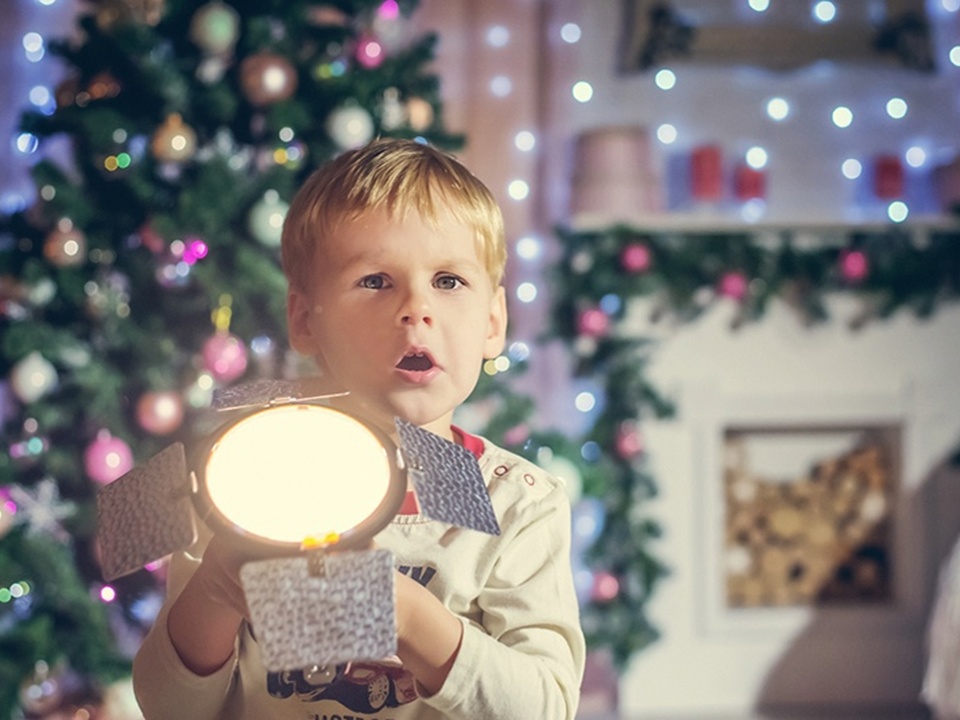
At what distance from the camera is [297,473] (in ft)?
1.90

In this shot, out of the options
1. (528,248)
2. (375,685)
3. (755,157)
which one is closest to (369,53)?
(528,248)

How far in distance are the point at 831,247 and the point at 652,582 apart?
3.52 feet

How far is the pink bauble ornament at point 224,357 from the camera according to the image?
2.22 metres

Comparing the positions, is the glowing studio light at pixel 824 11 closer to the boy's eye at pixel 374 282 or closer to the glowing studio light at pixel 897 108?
the glowing studio light at pixel 897 108

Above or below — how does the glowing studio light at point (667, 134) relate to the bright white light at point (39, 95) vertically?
below

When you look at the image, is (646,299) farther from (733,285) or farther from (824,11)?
(824,11)

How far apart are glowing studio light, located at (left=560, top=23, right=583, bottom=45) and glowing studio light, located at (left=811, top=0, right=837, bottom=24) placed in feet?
2.41

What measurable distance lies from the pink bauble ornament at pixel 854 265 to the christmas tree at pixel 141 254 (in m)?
1.31

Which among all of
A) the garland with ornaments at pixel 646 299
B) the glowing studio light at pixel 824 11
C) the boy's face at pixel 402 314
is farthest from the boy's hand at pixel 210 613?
the glowing studio light at pixel 824 11

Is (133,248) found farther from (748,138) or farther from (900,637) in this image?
(900,637)

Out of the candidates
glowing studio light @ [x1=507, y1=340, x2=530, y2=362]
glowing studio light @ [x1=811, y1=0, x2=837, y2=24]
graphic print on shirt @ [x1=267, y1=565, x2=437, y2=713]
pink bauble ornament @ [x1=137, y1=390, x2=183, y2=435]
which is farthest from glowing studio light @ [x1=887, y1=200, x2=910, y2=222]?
graphic print on shirt @ [x1=267, y1=565, x2=437, y2=713]

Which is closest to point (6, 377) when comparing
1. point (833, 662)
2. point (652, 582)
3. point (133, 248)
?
point (133, 248)

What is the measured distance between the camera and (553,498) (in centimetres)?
82

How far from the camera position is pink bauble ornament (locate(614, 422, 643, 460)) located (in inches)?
115
